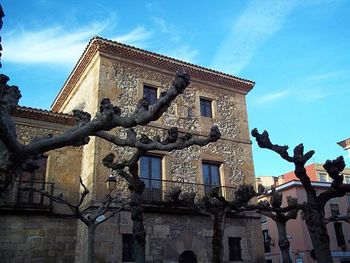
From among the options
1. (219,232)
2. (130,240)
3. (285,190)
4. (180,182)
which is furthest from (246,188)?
(285,190)

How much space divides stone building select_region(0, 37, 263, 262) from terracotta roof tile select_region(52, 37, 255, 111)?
0.14 feet

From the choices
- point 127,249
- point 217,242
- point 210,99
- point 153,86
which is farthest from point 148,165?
point 217,242

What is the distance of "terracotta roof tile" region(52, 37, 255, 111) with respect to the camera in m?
15.1

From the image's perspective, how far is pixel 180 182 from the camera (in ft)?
47.9

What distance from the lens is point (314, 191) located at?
823 centimetres

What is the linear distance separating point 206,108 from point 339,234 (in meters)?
15.7

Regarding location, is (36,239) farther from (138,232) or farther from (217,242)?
(138,232)

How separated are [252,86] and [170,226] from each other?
8354 millimetres

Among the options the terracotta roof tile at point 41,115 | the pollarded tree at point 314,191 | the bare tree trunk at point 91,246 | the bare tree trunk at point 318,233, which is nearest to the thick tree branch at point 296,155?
the pollarded tree at point 314,191

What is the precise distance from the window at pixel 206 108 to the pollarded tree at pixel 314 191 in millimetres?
7803

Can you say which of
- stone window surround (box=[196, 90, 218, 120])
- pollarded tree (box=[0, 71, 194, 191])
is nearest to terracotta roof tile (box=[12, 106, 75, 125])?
stone window surround (box=[196, 90, 218, 120])

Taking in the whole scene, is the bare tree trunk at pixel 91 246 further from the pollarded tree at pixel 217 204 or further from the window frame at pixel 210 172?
the window frame at pixel 210 172

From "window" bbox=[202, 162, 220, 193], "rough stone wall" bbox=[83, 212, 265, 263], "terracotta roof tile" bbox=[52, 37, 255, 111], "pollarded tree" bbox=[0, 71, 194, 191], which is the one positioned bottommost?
"rough stone wall" bbox=[83, 212, 265, 263]

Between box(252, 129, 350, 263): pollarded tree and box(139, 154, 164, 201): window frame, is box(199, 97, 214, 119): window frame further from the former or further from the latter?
box(252, 129, 350, 263): pollarded tree
